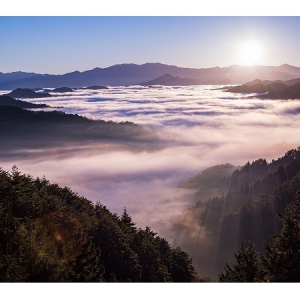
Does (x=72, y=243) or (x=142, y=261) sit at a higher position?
(x=72, y=243)

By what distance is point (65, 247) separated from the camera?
1122 inches

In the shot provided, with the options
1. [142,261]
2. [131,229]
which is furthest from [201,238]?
[142,261]

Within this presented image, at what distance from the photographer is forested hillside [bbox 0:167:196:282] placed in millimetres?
19875

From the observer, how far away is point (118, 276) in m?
39.7

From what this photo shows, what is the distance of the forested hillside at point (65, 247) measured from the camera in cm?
1988

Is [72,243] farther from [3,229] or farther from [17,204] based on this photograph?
[17,204]

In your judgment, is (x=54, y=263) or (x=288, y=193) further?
(x=288, y=193)

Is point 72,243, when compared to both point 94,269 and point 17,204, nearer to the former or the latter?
point 94,269
